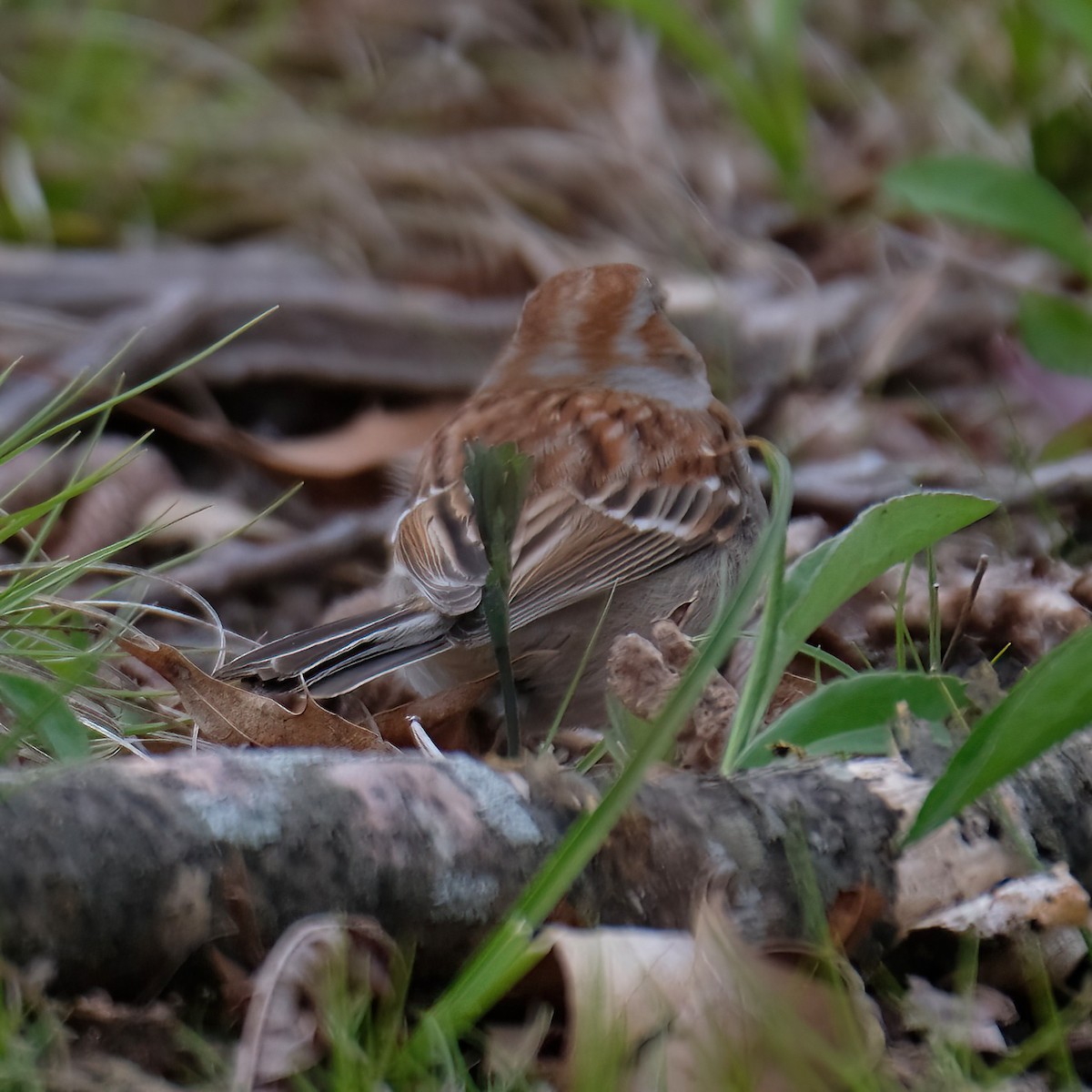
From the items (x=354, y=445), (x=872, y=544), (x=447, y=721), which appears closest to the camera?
(x=872, y=544)

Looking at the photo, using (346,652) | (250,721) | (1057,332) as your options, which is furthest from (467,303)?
(250,721)

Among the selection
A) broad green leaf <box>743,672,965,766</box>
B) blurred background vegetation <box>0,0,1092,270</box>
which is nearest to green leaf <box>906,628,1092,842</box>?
broad green leaf <box>743,672,965,766</box>

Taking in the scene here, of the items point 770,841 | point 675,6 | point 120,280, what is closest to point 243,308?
point 120,280

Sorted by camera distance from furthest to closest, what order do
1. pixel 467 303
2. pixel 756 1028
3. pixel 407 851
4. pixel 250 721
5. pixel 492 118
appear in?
pixel 492 118
pixel 467 303
pixel 250 721
pixel 407 851
pixel 756 1028

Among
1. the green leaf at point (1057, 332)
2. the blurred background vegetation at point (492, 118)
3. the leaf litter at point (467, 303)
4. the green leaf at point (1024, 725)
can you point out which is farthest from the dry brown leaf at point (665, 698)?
the blurred background vegetation at point (492, 118)

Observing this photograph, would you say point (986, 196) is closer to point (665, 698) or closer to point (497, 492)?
point (665, 698)

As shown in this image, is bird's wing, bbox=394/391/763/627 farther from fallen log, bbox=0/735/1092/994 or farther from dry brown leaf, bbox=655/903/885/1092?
dry brown leaf, bbox=655/903/885/1092

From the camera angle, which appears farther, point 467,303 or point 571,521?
point 467,303
